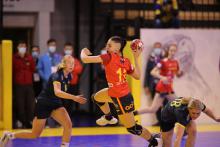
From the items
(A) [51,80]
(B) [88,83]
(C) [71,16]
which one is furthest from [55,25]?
(A) [51,80]

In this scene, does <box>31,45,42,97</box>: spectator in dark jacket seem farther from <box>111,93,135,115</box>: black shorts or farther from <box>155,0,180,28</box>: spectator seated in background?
<box>111,93,135,115</box>: black shorts

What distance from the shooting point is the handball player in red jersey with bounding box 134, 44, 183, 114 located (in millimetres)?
14836

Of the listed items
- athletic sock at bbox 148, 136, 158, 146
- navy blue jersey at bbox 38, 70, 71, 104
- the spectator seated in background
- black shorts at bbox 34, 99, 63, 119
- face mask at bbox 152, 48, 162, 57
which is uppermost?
the spectator seated in background

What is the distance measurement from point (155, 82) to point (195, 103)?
6.47 meters

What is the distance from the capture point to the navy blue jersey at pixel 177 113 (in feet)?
31.1

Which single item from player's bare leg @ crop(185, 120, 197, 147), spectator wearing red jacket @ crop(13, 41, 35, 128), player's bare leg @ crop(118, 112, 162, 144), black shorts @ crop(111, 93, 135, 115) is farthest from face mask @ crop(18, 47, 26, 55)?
player's bare leg @ crop(185, 120, 197, 147)

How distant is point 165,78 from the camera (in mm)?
14836

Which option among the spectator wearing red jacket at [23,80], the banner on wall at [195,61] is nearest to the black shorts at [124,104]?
the spectator wearing red jacket at [23,80]

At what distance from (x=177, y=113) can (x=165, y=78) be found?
5285 mm

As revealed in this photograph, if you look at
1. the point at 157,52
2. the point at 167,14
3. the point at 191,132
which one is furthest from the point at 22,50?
the point at 191,132

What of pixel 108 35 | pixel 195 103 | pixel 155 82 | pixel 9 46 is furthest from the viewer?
pixel 108 35

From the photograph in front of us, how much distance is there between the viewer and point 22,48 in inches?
584

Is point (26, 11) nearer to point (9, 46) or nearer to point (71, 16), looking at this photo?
point (71, 16)

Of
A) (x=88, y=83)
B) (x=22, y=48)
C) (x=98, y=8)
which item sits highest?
(x=98, y=8)
